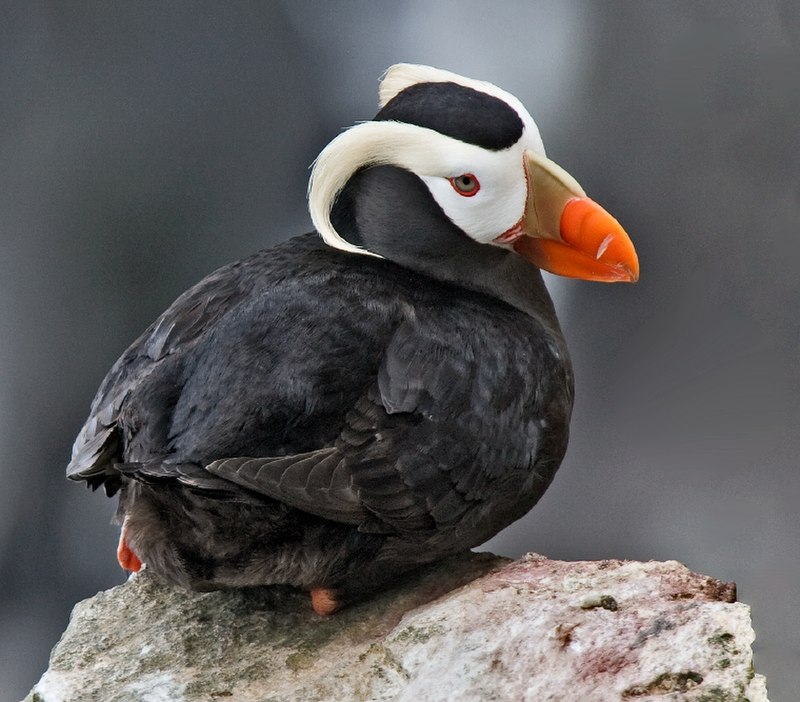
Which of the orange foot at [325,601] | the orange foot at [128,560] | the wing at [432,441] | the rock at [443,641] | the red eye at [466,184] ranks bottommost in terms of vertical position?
the rock at [443,641]

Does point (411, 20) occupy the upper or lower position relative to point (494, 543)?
upper

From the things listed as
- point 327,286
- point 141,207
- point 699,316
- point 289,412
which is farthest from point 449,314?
point 141,207

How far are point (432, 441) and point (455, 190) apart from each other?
347 mm

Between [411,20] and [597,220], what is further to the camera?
[411,20]

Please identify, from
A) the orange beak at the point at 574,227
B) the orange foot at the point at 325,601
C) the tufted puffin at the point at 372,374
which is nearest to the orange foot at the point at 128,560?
the tufted puffin at the point at 372,374

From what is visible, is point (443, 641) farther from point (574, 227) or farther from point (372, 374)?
point (574, 227)

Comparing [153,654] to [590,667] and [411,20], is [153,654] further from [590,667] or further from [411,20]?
[411,20]

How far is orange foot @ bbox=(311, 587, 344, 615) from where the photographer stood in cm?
140

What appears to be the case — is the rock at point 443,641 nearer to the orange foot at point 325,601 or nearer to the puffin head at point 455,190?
the orange foot at point 325,601

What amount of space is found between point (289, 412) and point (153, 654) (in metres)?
0.35

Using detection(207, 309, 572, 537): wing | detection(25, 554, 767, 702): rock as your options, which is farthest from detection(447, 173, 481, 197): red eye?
detection(25, 554, 767, 702): rock

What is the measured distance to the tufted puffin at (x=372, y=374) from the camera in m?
1.30

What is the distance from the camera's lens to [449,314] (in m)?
1.44

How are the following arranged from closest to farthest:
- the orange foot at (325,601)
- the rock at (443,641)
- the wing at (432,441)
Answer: the rock at (443,641) < the wing at (432,441) < the orange foot at (325,601)
